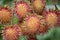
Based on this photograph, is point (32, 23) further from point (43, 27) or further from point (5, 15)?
point (5, 15)

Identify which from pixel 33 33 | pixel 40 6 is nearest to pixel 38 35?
pixel 33 33

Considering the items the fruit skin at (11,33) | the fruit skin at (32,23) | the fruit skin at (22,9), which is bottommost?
the fruit skin at (11,33)

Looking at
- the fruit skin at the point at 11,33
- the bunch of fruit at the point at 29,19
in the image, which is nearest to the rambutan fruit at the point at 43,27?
the bunch of fruit at the point at 29,19

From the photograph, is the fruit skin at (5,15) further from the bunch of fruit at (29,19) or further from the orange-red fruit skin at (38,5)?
the orange-red fruit skin at (38,5)

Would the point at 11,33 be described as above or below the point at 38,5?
below

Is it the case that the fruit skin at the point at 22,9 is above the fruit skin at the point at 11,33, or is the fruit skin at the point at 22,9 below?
above

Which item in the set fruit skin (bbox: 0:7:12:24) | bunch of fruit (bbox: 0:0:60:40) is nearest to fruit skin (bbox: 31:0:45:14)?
bunch of fruit (bbox: 0:0:60:40)

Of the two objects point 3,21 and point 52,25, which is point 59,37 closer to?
point 52,25

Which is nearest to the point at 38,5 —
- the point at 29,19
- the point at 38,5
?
the point at 38,5
